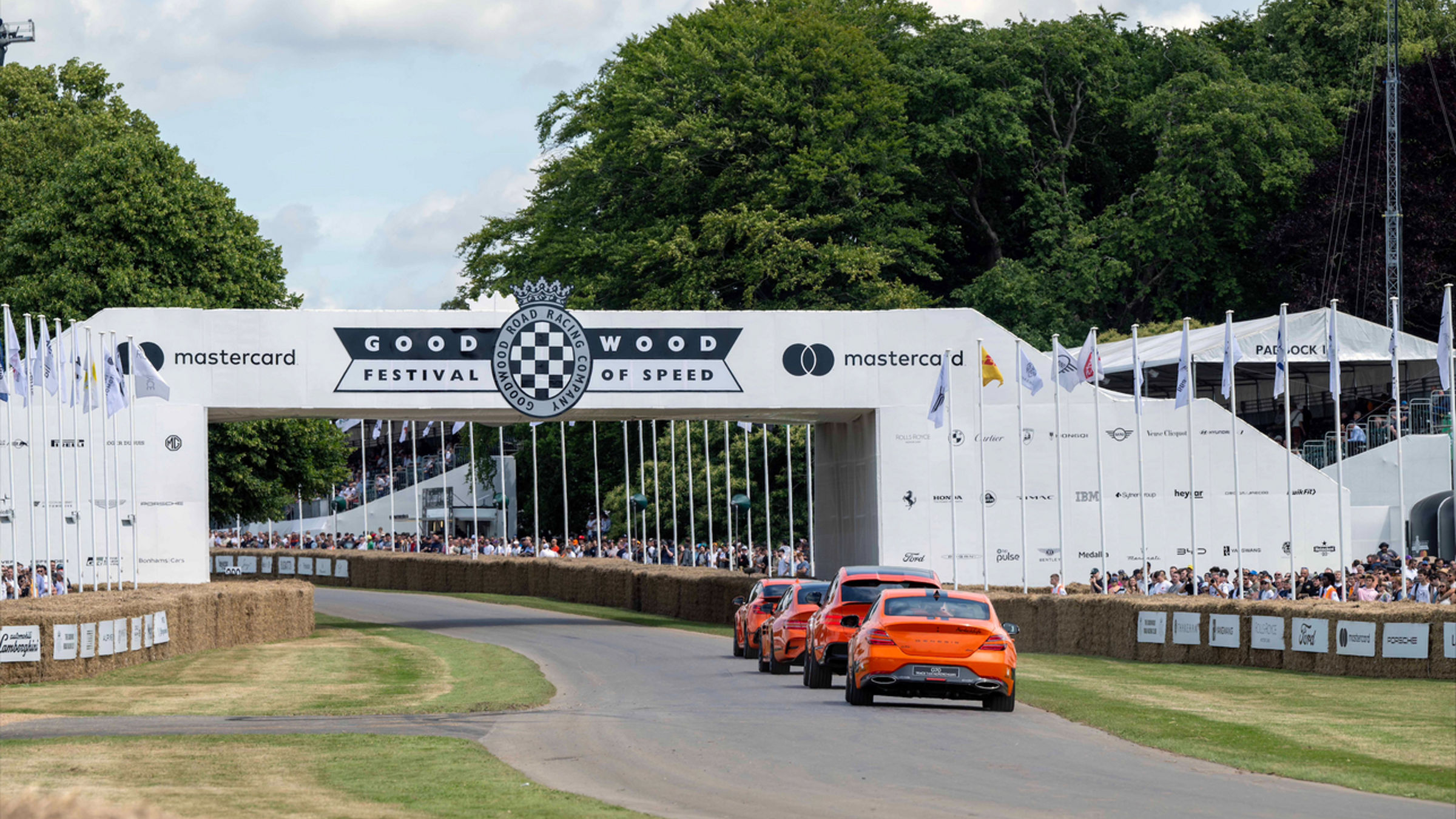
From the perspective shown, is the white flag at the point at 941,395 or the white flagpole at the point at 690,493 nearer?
the white flag at the point at 941,395

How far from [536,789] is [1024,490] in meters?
24.3

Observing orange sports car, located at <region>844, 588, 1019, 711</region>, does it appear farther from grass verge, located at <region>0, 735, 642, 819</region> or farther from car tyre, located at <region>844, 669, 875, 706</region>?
grass verge, located at <region>0, 735, 642, 819</region>

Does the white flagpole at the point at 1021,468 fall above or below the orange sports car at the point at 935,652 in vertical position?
above

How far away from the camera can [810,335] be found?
3912 cm

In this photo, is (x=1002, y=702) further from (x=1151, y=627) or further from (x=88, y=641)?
(x=88, y=641)

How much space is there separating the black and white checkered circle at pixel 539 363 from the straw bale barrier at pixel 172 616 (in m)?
6.75

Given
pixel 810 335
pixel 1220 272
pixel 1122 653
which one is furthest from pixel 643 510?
pixel 1122 653

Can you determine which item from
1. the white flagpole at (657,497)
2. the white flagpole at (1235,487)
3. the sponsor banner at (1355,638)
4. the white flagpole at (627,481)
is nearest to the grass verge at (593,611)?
the white flagpole at (657,497)

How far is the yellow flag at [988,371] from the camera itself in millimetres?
37031

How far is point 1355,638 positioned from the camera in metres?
26.4

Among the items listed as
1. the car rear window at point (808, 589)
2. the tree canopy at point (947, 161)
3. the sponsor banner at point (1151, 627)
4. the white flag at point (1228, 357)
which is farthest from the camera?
the tree canopy at point (947, 161)

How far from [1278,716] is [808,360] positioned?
1930cm

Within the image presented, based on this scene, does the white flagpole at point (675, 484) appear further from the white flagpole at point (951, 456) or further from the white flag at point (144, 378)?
the white flag at point (144, 378)

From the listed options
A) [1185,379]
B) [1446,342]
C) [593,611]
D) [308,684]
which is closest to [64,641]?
[308,684]
